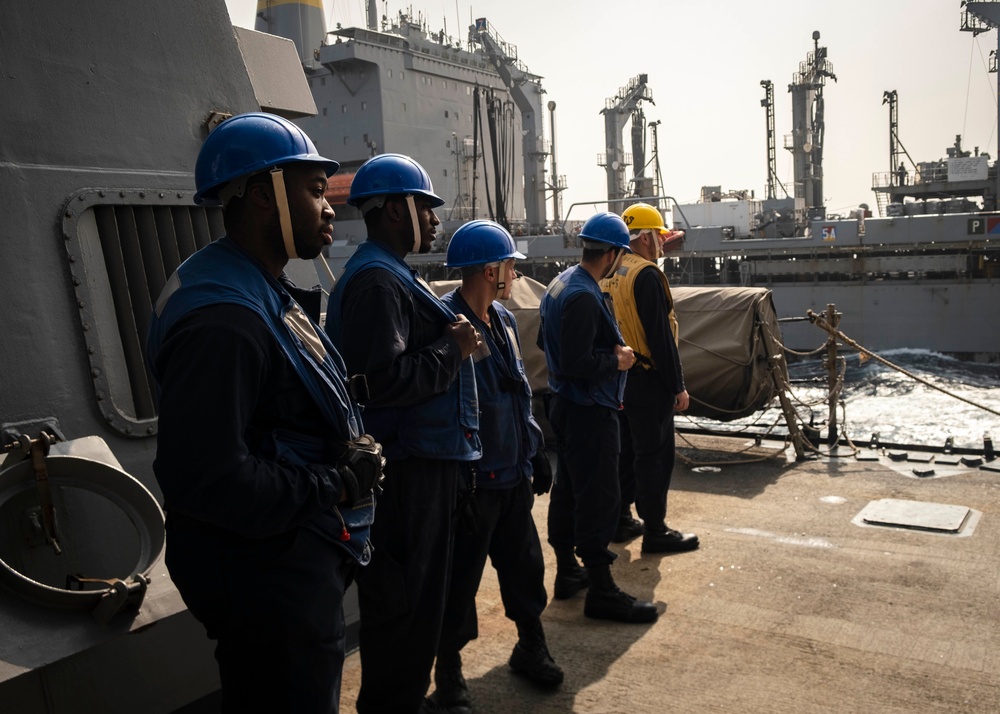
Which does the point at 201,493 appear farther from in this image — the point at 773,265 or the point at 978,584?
the point at 773,265

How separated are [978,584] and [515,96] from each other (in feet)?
120

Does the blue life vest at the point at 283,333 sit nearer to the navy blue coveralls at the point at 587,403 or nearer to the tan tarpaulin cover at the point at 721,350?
the navy blue coveralls at the point at 587,403

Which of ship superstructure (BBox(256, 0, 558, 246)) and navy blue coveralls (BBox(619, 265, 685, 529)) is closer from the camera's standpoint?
navy blue coveralls (BBox(619, 265, 685, 529))

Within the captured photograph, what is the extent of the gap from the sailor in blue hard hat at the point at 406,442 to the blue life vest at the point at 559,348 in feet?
4.02

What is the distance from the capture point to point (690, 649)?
3559 millimetres

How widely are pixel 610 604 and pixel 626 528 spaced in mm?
1377

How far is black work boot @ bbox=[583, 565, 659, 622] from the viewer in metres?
3.85

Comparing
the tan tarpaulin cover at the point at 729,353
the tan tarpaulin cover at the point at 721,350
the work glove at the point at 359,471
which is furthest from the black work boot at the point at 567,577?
the tan tarpaulin cover at the point at 729,353

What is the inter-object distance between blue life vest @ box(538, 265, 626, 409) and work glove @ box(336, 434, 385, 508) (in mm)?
2168

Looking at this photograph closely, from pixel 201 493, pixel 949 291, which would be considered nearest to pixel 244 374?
pixel 201 493

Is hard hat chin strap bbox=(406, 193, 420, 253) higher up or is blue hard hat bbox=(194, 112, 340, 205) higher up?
blue hard hat bbox=(194, 112, 340, 205)

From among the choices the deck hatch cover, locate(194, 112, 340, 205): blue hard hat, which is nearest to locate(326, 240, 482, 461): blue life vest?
locate(194, 112, 340, 205): blue hard hat

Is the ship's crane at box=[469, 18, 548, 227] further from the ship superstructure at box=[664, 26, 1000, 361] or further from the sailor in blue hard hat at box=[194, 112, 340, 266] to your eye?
the sailor in blue hard hat at box=[194, 112, 340, 266]

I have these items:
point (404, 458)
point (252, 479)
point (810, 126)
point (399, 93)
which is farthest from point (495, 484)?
point (810, 126)
